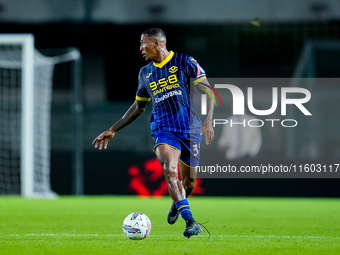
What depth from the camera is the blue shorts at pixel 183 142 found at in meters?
6.03

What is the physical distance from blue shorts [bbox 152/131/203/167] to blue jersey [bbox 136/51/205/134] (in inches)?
1.9

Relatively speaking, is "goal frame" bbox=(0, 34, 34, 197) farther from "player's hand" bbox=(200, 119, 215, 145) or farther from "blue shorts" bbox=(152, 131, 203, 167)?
"player's hand" bbox=(200, 119, 215, 145)

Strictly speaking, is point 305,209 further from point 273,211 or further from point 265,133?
point 265,133

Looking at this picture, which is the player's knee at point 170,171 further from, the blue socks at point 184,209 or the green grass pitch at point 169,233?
the green grass pitch at point 169,233

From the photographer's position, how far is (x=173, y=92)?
614cm

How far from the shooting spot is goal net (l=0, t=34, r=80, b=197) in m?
13.9

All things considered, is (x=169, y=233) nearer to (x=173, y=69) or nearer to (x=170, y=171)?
(x=170, y=171)

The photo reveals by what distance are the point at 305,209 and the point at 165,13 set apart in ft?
39.9

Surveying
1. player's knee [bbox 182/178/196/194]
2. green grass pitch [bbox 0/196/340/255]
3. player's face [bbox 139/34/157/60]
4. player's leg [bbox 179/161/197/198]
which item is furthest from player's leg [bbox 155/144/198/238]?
player's face [bbox 139/34/157/60]

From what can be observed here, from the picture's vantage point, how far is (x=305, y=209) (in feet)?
35.8

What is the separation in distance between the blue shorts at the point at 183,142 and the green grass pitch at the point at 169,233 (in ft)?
2.47

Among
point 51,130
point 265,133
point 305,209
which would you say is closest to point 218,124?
point 265,133

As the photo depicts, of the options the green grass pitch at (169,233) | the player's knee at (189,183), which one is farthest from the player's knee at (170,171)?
the player's knee at (189,183)

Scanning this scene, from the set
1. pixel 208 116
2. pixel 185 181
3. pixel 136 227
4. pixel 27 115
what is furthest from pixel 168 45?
pixel 136 227
